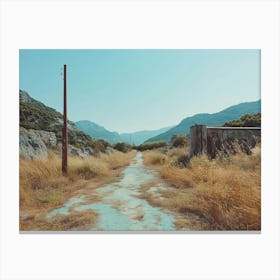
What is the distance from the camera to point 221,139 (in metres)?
4.36

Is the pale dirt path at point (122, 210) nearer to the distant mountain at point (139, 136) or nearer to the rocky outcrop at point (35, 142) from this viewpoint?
the distant mountain at point (139, 136)

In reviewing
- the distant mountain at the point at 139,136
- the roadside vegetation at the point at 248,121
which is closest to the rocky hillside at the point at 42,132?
the distant mountain at the point at 139,136

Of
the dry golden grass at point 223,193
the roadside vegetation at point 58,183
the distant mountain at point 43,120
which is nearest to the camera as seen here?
the dry golden grass at point 223,193

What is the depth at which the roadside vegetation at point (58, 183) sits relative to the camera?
3443 millimetres

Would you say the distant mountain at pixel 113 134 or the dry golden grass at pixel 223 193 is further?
the distant mountain at pixel 113 134

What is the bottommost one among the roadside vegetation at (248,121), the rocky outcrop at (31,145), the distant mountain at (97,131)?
the rocky outcrop at (31,145)

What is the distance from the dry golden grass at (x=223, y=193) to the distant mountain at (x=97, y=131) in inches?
42.9

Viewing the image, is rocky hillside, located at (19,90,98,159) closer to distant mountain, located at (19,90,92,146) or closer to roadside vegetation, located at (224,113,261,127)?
distant mountain, located at (19,90,92,146)

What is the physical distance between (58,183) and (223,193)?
2.32 metres

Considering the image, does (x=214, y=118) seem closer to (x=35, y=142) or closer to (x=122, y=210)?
(x=122, y=210)

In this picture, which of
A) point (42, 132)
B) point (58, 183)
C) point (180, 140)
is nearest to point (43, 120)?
point (42, 132)

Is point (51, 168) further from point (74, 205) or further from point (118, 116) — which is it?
point (118, 116)
